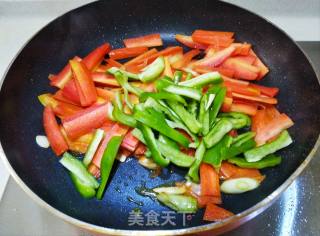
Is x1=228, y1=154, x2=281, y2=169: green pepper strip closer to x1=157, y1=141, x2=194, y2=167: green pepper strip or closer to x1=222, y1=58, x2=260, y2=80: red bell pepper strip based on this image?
x1=157, y1=141, x2=194, y2=167: green pepper strip

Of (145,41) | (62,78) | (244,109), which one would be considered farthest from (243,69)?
(62,78)

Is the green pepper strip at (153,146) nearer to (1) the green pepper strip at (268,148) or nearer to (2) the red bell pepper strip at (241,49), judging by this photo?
(1) the green pepper strip at (268,148)

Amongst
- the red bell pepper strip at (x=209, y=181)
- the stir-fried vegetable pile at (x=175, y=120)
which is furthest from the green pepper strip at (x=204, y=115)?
the red bell pepper strip at (x=209, y=181)

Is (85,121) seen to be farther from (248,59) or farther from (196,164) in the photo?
(248,59)

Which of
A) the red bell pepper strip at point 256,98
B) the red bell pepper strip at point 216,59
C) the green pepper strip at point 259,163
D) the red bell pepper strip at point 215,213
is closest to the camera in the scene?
the red bell pepper strip at point 215,213

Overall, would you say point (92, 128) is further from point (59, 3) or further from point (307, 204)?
point (59, 3)

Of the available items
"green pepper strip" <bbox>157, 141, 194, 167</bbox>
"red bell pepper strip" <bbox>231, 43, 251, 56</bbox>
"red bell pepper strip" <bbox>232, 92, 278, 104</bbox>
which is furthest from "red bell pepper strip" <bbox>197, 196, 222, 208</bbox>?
"red bell pepper strip" <bbox>231, 43, 251, 56</bbox>
